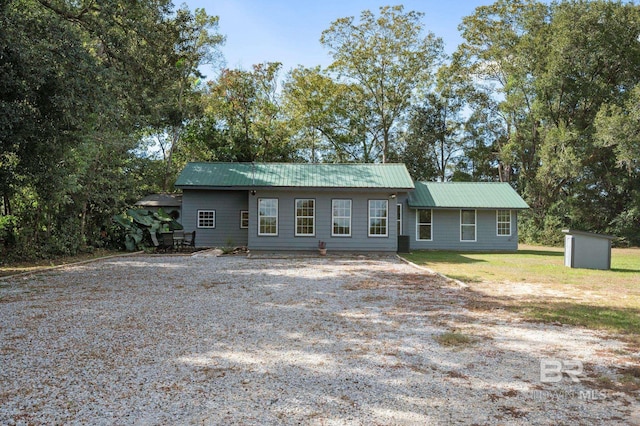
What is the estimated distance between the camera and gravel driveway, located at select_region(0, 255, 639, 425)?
3369mm

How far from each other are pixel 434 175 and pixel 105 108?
30640 mm

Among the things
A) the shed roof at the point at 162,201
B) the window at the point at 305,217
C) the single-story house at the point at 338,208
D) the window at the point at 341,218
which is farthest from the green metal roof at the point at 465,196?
the shed roof at the point at 162,201

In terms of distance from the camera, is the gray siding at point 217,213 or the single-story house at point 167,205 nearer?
the gray siding at point 217,213

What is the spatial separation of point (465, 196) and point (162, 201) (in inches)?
608

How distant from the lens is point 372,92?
1350 inches

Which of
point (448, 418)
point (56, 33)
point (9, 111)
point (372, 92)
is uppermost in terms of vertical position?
point (372, 92)

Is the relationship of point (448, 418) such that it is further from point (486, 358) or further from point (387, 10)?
point (387, 10)

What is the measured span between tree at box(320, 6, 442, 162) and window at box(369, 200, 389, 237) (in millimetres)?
16905

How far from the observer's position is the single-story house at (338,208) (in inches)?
699

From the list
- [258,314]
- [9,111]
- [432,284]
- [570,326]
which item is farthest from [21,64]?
[570,326]

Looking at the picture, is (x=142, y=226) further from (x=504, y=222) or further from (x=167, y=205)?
(x=504, y=222)

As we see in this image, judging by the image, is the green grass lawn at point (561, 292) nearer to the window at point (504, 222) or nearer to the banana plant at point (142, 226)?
the window at point (504, 222)

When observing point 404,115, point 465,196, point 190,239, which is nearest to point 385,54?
point 404,115

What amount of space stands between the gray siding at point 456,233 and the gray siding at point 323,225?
3.92m
